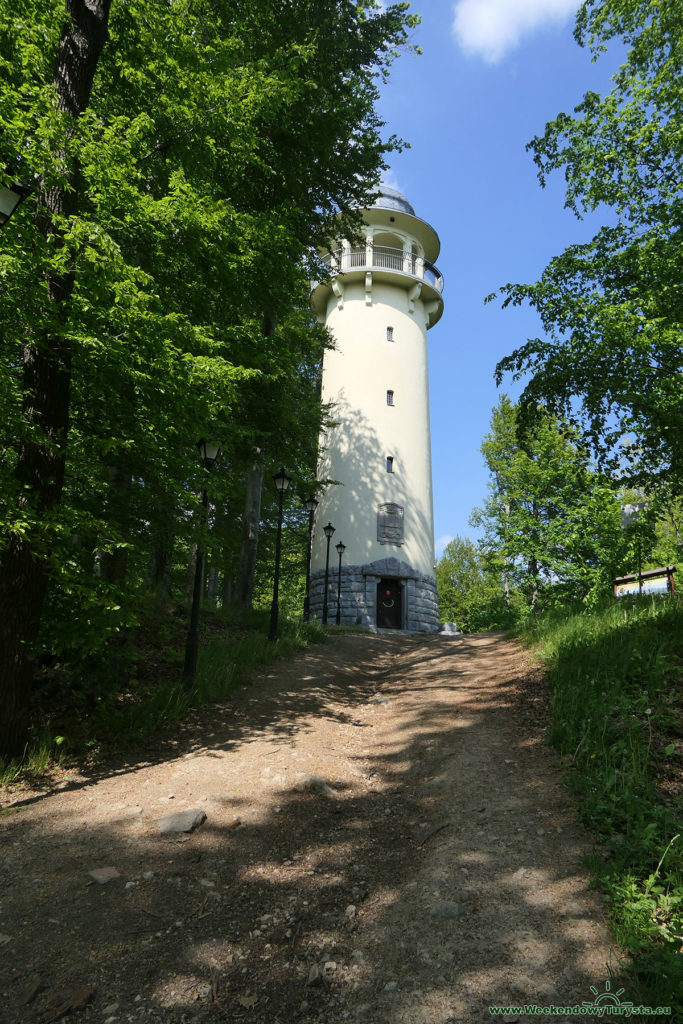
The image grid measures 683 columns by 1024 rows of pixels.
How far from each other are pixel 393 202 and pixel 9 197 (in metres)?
27.0

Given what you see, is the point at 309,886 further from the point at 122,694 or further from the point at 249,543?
the point at 249,543

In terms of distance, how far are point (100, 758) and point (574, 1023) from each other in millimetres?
5081

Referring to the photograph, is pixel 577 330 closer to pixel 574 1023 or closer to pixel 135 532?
pixel 135 532

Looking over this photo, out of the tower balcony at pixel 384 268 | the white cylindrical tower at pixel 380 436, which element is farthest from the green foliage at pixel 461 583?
the tower balcony at pixel 384 268

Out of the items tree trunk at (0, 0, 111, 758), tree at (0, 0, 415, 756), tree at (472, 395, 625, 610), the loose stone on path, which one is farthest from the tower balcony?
the loose stone on path

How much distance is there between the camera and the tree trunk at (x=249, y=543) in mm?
15695

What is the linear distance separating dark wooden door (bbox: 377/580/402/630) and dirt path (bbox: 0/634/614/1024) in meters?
16.5

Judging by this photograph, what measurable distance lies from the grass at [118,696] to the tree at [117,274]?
0.42 meters

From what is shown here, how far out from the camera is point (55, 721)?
20.6 ft

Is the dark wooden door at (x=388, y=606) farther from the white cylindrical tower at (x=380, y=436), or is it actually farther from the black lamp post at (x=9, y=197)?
the black lamp post at (x=9, y=197)

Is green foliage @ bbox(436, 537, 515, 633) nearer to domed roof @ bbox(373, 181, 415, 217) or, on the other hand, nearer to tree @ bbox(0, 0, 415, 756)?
domed roof @ bbox(373, 181, 415, 217)

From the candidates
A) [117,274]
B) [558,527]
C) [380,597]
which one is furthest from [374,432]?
[117,274]

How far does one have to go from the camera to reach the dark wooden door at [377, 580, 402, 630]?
23203 millimetres

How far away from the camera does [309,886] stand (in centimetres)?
389
